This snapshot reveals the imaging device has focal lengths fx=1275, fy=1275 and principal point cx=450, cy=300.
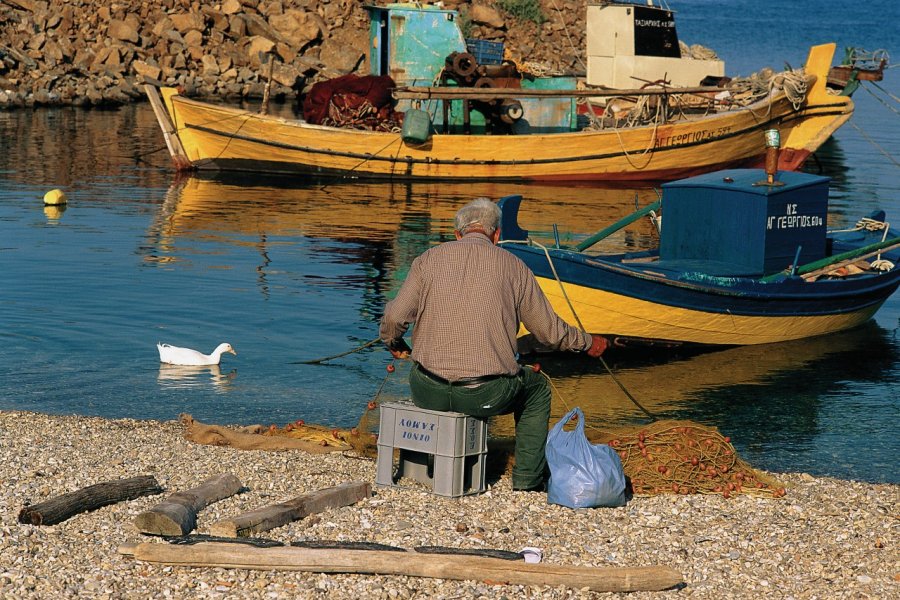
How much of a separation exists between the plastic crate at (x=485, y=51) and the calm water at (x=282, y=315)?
3699 millimetres

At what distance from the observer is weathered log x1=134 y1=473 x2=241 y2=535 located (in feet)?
22.1

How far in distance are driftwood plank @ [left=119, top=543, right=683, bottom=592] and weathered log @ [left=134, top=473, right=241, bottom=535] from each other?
13.9 inches

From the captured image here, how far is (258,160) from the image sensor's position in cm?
2898

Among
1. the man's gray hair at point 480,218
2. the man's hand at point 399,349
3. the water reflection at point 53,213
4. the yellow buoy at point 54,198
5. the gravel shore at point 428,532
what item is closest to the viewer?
the gravel shore at point 428,532

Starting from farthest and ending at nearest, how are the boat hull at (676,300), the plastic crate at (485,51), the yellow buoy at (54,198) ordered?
the plastic crate at (485,51) → the yellow buoy at (54,198) → the boat hull at (676,300)

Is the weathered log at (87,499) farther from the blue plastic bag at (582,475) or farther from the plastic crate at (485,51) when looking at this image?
the plastic crate at (485,51)

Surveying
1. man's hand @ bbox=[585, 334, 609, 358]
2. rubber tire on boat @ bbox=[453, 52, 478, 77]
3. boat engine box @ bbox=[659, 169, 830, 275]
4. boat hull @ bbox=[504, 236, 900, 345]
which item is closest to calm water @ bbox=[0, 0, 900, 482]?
boat hull @ bbox=[504, 236, 900, 345]

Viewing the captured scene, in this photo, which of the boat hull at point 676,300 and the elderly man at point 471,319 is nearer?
the elderly man at point 471,319

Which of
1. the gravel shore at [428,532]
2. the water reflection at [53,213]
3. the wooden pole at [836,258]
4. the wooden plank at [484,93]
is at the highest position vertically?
the wooden plank at [484,93]

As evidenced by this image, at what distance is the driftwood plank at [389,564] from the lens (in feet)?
20.8

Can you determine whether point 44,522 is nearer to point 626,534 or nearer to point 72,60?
point 626,534

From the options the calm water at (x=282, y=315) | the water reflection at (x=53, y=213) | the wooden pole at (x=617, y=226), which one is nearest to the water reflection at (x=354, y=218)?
the calm water at (x=282, y=315)

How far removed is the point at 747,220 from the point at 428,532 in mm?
7954

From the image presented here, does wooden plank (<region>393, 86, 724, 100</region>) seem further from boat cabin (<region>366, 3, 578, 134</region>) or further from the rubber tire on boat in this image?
boat cabin (<region>366, 3, 578, 134</region>)
